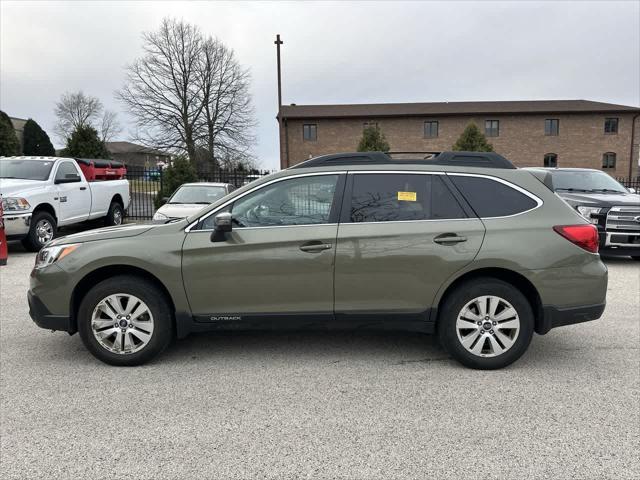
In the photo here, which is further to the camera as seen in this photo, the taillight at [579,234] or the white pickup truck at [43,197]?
the white pickup truck at [43,197]

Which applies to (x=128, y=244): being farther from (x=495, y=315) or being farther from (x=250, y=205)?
(x=495, y=315)

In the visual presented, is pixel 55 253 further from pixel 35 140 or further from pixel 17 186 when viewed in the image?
pixel 35 140

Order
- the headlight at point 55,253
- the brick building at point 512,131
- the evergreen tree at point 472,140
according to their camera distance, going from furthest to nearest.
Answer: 1. the brick building at point 512,131
2. the evergreen tree at point 472,140
3. the headlight at point 55,253

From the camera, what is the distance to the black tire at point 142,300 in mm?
3904

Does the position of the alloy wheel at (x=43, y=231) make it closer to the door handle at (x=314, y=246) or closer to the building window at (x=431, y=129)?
the door handle at (x=314, y=246)

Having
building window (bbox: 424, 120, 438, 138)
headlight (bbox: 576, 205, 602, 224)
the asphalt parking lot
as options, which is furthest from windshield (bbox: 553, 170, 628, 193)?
building window (bbox: 424, 120, 438, 138)

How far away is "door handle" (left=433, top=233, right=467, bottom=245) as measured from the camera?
3.85 m

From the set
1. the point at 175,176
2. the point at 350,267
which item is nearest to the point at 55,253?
the point at 350,267

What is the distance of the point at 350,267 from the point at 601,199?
7.29m

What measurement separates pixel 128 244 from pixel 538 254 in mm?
3326

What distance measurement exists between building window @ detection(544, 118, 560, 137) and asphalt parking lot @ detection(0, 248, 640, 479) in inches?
1673

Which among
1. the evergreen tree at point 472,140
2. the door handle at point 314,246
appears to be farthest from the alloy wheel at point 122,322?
the evergreen tree at point 472,140

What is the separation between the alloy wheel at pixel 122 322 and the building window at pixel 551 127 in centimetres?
4498

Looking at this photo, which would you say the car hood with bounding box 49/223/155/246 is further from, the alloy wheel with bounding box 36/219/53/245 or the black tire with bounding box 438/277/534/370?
the alloy wheel with bounding box 36/219/53/245
